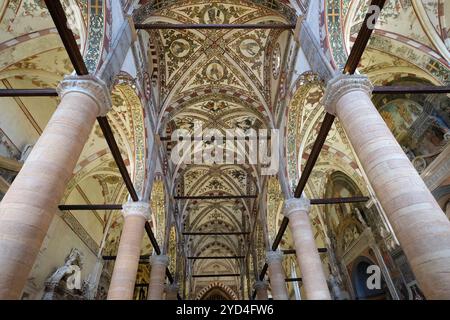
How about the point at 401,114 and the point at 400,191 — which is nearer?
the point at 400,191

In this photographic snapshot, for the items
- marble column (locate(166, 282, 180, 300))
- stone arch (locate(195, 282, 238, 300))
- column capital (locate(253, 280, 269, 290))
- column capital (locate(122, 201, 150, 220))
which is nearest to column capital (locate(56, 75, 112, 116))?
column capital (locate(122, 201, 150, 220))

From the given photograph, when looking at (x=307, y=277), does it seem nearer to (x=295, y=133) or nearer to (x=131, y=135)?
(x=295, y=133)

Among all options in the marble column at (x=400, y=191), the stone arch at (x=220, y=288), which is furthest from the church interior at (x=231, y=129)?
the stone arch at (x=220, y=288)

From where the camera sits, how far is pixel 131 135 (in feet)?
33.1

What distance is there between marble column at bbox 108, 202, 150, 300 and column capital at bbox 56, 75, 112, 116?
4180mm

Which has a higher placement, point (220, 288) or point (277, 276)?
point (220, 288)

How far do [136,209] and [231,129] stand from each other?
750 cm

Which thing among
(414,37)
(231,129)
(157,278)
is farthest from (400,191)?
(231,129)

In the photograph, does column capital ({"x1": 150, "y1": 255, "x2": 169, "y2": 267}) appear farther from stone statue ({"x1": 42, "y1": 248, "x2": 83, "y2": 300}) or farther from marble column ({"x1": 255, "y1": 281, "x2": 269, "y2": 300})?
marble column ({"x1": 255, "y1": 281, "x2": 269, "y2": 300})

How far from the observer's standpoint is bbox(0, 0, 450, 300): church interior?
4660mm

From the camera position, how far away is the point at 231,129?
15.5 m

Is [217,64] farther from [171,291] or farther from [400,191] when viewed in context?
[171,291]

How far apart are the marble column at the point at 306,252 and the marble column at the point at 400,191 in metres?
4.35
